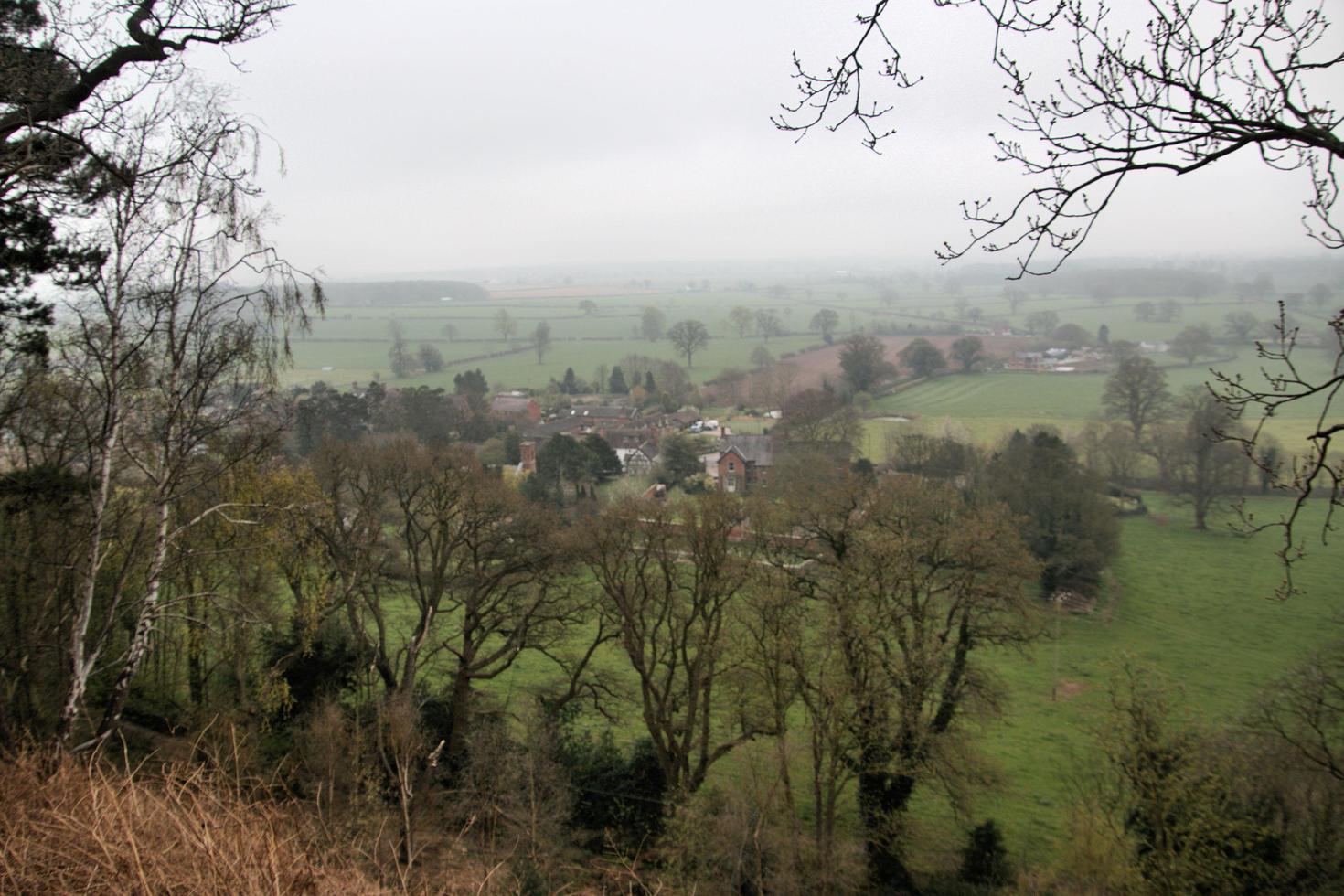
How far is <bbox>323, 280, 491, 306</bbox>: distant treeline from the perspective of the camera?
10644 centimetres

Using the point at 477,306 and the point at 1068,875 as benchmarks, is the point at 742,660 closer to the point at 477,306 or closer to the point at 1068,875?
the point at 1068,875

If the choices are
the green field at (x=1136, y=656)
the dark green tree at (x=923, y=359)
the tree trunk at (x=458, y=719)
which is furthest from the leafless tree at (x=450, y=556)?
the dark green tree at (x=923, y=359)

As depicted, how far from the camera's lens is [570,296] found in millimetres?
140375

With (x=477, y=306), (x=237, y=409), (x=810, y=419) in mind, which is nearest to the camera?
(x=237, y=409)

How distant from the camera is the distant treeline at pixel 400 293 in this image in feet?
349

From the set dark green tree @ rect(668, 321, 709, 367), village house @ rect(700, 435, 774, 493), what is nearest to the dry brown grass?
village house @ rect(700, 435, 774, 493)

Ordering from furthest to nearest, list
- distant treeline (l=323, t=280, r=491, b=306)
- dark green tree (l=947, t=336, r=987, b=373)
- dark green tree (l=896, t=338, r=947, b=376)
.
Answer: distant treeline (l=323, t=280, r=491, b=306) → dark green tree (l=947, t=336, r=987, b=373) → dark green tree (l=896, t=338, r=947, b=376)

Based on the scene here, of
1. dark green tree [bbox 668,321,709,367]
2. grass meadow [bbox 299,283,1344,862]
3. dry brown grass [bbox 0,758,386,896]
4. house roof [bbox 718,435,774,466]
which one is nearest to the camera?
dry brown grass [bbox 0,758,386,896]

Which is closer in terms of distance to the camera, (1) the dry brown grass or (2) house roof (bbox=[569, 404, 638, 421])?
(1) the dry brown grass

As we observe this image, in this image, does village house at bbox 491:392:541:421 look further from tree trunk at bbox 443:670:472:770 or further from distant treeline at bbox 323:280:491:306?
distant treeline at bbox 323:280:491:306

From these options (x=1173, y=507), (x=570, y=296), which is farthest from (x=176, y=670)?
(x=570, y=296)

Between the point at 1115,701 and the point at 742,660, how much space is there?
5.65 metres

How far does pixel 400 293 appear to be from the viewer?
370 feet

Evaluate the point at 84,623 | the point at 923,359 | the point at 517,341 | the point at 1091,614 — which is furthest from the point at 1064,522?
the point at 517,341
